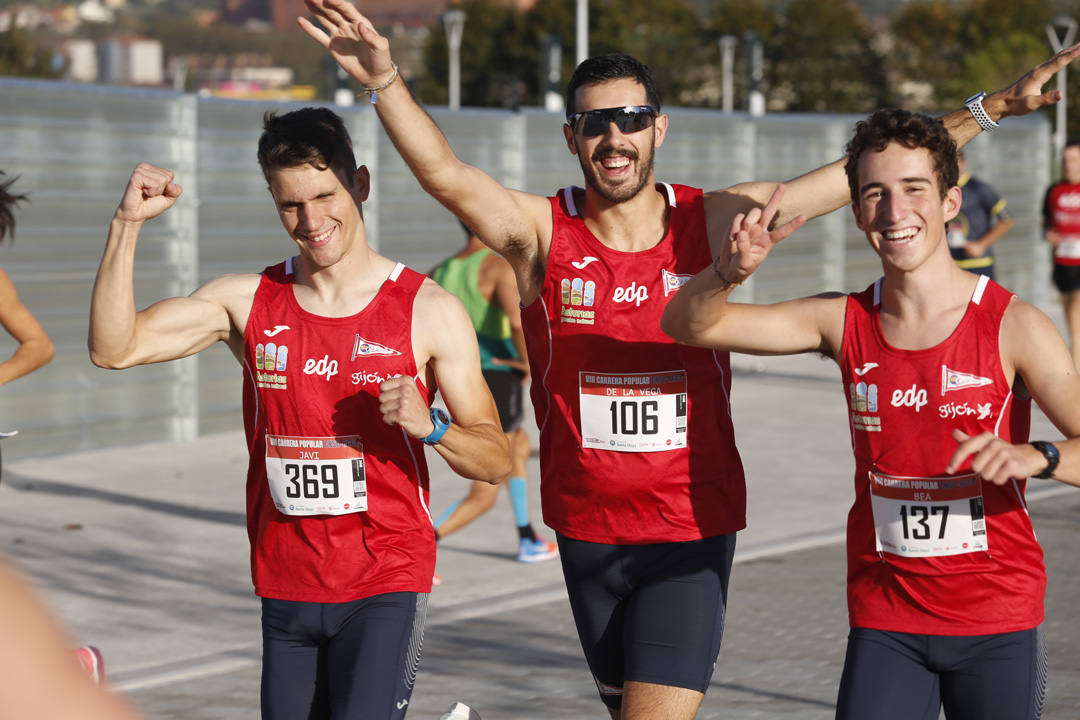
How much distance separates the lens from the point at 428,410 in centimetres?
335

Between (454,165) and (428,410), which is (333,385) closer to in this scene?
(428,410)

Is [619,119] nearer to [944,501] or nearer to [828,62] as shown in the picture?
[944,501]

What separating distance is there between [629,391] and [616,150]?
0.63 metres

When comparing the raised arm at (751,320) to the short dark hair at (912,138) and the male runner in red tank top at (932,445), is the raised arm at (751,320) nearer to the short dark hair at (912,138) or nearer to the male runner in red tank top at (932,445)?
the male runner in red tank top at (932,445)

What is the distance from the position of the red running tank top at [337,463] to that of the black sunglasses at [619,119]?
73cm

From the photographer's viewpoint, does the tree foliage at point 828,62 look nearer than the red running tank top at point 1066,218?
No

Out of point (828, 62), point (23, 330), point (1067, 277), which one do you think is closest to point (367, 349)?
point (23, 330)

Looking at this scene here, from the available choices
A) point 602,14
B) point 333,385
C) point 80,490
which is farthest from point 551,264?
point 602,14

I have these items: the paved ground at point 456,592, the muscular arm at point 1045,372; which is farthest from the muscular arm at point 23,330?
the muscular arm at point 1045,372

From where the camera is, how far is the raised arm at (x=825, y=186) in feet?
13.3

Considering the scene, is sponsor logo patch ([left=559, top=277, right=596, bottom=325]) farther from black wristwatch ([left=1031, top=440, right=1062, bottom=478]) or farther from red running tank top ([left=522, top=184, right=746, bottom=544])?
black wristwatch ([left=1031, top=440, right=1062, bottom=478])

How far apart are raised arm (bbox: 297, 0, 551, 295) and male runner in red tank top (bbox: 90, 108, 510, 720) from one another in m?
0.14

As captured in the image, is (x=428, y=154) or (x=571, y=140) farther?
(x=571, y=140)

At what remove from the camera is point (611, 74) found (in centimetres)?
403
